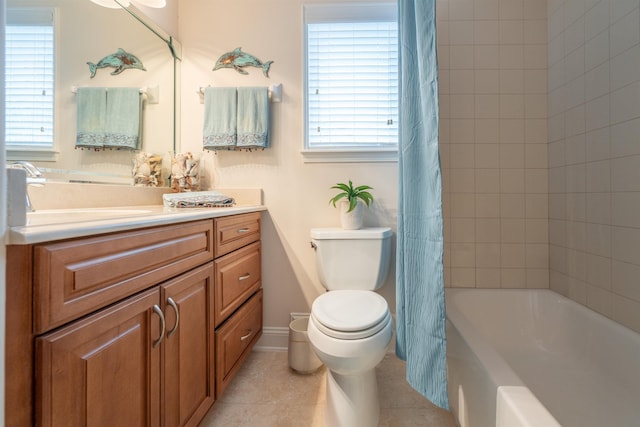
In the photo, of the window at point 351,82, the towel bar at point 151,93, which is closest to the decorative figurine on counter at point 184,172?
the towel bar at point 151,93

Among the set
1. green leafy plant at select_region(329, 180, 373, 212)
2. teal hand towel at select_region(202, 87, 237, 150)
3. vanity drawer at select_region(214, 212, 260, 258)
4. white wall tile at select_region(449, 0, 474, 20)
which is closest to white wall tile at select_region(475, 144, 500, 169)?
green leafy plant at select_region(329, 180, 373, 212)

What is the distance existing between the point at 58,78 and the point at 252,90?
34.5 inches

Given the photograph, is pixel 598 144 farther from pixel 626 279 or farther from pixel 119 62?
pixel 119 62

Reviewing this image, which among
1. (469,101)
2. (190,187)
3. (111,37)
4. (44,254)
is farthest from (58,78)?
(469,101)

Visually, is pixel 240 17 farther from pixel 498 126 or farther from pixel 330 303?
pixel 330 303

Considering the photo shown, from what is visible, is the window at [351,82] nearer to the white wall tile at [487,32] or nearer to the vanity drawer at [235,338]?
the white wall tile at [487,32]

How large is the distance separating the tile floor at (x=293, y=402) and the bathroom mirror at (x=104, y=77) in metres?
1.21

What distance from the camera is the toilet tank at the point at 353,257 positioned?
1.44 m

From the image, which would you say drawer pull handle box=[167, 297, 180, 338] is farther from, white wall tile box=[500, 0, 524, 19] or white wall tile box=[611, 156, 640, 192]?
white wall tile box=[500, 0, 524, 19]

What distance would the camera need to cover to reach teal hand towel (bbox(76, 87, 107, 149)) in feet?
3.81

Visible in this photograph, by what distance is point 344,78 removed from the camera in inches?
67.2

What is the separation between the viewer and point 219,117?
1.66 metres

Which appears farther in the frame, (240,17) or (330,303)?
(240,17)

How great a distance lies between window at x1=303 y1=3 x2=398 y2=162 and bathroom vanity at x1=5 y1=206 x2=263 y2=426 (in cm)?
90
